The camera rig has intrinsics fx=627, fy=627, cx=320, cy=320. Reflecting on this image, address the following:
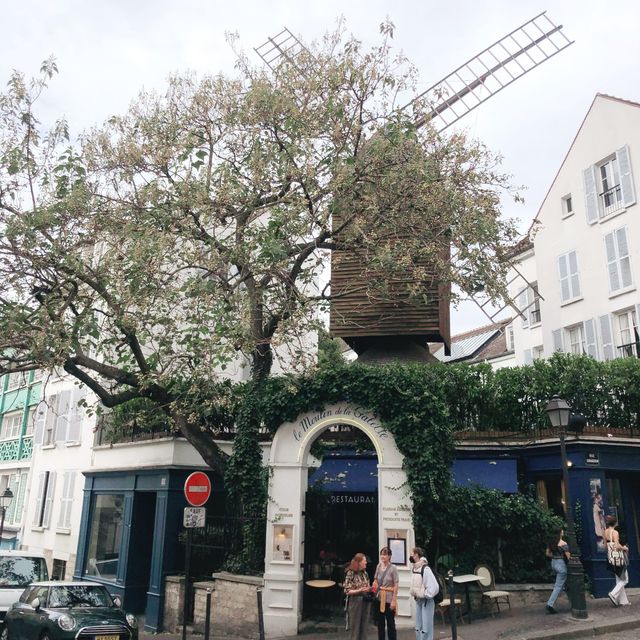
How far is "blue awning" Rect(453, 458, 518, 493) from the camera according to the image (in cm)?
1525

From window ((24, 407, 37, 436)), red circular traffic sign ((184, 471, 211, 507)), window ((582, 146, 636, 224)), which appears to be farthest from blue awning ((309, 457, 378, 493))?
window ((24, 407, 37, 436))

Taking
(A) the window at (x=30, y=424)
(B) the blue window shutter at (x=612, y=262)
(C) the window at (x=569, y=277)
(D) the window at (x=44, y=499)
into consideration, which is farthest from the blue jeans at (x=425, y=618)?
(A) the window at (x=30, y=424)

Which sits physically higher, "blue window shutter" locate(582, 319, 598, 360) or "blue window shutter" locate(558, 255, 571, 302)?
"blue window shutter" locate(558, 255, 571, 302)

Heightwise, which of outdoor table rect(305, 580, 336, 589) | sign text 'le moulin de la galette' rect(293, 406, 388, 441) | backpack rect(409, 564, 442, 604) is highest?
sign text 'le moulin de la galette' rect(293, 406, 388, 441)

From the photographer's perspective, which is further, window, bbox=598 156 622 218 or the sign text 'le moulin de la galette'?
window, bbox=598 156 622 218

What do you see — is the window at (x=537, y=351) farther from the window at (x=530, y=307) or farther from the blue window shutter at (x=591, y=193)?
the blue window shutter at (x=591, y=193)

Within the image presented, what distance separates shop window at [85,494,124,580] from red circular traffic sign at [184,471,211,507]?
25.8ft

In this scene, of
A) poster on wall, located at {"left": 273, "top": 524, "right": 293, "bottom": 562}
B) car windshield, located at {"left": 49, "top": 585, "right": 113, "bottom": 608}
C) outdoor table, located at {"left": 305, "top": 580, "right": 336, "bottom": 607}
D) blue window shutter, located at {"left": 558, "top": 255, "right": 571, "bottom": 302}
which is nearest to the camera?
car windshield, located at {"left": 49, "top": 585, "right": 113, "bottom": 608}

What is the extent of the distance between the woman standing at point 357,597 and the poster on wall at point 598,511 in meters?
6.24

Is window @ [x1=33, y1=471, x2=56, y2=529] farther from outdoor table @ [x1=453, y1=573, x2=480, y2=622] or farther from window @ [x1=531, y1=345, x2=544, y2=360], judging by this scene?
window @ [x1=531, y1=345, x2=544, y2=360]

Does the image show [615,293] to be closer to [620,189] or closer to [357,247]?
[620,189]

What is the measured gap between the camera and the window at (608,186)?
2147 centimetres

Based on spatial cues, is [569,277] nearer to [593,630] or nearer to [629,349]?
[629,349]

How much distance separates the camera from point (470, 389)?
16.6 meters
